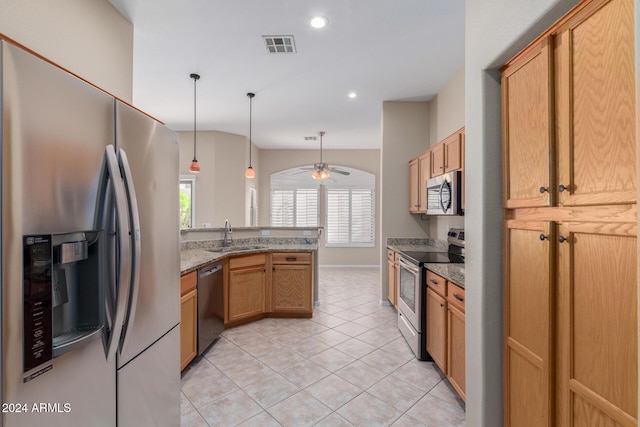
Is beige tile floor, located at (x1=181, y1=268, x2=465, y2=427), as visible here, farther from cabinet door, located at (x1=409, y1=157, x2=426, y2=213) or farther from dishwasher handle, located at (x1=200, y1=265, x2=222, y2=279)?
cabinet door, located at (x1=409, y1=157, x2=426, y2=213)

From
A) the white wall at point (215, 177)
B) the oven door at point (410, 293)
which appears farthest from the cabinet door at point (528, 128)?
the white wall at point (215, 177)

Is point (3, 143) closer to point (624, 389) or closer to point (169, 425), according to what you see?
point (169, 425)

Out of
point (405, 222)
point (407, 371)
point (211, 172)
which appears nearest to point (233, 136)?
Answer: point (211, 172)

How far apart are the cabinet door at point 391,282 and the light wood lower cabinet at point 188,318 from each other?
7.94 ft

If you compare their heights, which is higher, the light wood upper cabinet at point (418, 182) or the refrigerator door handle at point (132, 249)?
the light wood upper cabinet at point (418, 182)

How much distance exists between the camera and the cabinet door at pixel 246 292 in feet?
11.3

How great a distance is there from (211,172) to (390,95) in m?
3.86

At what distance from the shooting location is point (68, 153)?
958 mm

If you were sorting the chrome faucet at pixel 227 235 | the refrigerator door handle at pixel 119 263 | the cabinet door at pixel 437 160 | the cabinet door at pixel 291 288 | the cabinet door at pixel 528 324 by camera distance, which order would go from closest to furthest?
the refrigerator door handle at pixel 119 263
the cabinet door at pixel 528 324
the cabinet door at pixel 437 160
the cabinet door at pixel 291 288
the chrome faucet at pixel 227 235

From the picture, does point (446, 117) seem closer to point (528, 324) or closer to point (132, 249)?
point (528, 324)

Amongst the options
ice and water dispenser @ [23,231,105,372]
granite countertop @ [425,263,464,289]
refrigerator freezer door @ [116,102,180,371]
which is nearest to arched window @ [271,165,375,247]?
granite countertop @ [425,263,464,289]

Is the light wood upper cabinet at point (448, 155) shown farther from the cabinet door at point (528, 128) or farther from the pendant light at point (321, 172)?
the pendant light at point (321, 172)

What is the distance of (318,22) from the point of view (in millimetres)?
2570

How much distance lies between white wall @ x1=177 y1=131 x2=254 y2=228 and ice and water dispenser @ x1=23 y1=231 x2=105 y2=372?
208 inches
